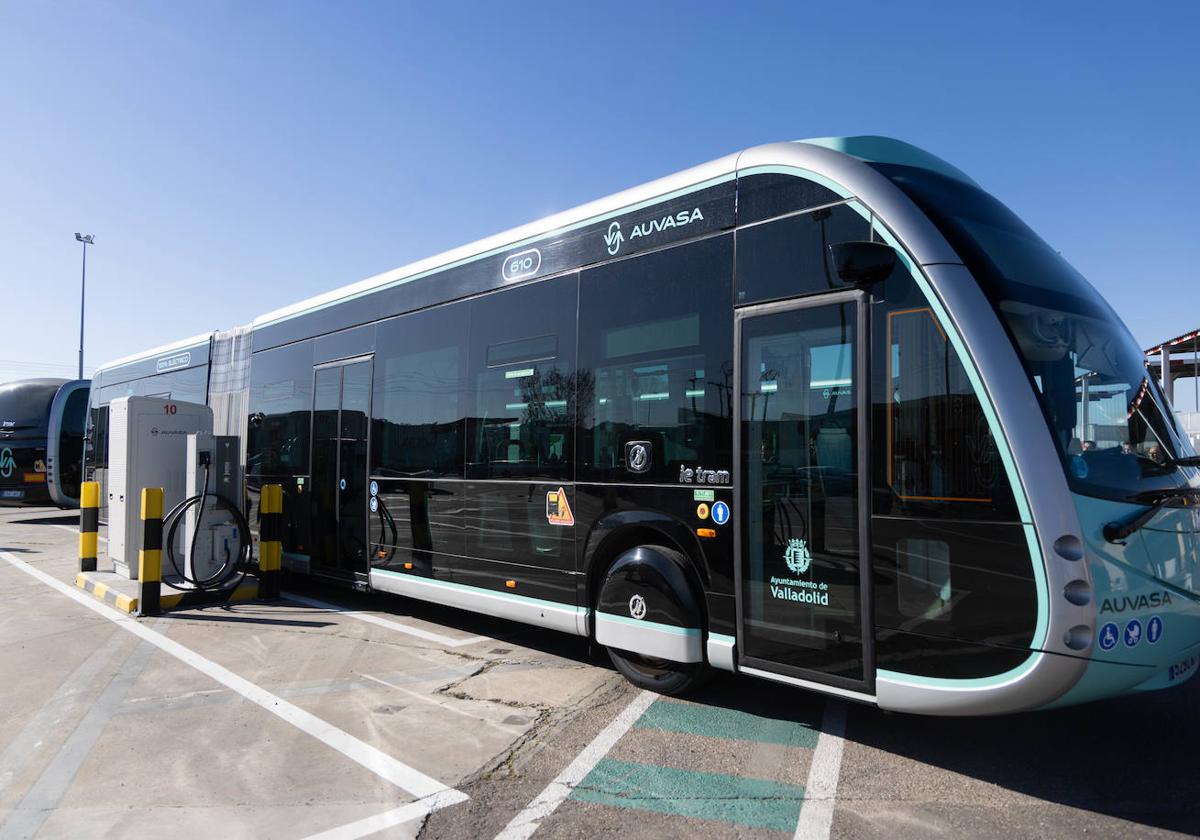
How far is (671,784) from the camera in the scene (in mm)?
4176

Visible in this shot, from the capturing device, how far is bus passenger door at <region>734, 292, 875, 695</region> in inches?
170

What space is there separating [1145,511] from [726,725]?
264 centimetres

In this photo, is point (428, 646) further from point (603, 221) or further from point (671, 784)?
point (603, 221)

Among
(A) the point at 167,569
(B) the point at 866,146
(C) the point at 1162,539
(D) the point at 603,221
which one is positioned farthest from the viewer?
(A) the point at 167,569

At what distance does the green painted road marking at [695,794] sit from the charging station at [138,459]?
7.32m

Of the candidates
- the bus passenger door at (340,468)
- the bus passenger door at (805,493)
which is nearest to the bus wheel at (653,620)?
the bus passenger door at (805,493)

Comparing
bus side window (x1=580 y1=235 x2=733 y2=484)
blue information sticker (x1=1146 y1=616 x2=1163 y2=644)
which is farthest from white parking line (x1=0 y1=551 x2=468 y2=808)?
→ blue information sticker (x1=1146 y1=616 x2=1163 y2=644)

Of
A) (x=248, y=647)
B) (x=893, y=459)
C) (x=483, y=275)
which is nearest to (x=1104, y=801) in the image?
(x=893, y=459)

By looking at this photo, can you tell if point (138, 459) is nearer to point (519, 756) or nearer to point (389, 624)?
point (389, 624)

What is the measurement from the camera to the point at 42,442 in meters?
21.6

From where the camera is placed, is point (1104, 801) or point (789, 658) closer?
point (1104, 801)

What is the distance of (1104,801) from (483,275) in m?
5.74

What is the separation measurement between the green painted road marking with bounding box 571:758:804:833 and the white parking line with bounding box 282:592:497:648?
10.3ft

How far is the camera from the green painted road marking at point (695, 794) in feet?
12.5
